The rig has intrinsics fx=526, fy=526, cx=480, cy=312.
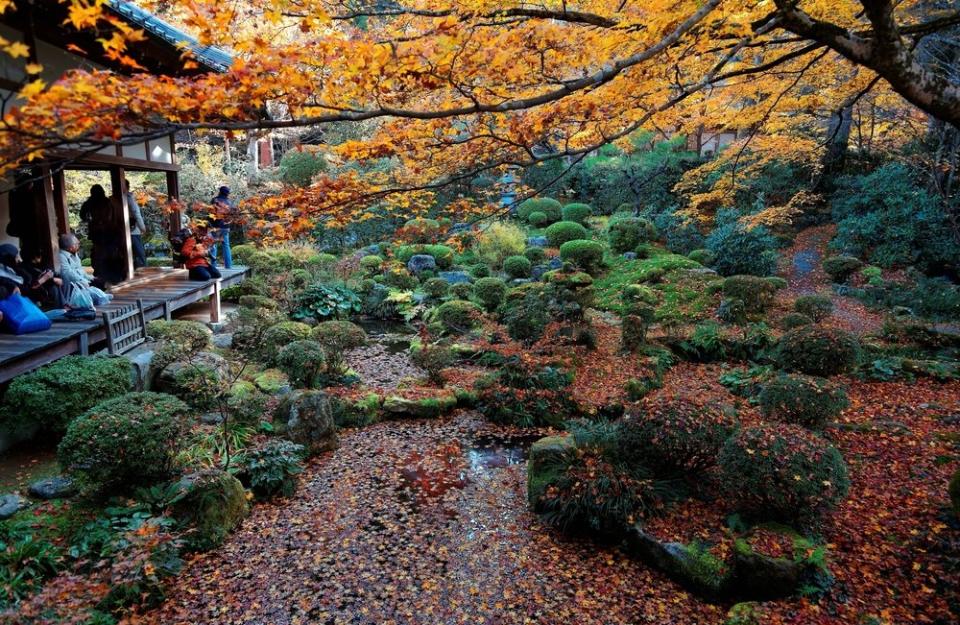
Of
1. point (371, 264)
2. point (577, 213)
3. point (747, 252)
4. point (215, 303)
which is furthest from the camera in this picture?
point (577, 213)

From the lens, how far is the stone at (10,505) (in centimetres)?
420

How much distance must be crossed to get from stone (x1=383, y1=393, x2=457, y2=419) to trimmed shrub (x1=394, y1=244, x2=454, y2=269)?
8090 millimetres

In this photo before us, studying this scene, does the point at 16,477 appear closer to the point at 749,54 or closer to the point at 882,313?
the point at 749,54

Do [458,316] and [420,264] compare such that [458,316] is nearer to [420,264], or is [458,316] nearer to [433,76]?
[420,264]

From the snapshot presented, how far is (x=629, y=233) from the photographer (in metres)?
14.9

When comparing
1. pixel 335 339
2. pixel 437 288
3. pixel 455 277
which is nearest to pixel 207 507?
pixel 335 339

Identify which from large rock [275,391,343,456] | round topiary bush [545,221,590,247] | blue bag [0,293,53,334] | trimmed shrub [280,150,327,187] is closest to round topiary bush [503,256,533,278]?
round topiary bush [545,221,590,247]

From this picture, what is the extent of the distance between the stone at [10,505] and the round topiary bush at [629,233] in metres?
13.7

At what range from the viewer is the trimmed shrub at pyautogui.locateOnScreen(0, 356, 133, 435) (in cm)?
486

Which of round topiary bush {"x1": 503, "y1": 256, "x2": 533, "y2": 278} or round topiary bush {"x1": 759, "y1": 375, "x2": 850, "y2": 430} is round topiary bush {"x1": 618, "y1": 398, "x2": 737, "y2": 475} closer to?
round topiary bush {"x1": 759, "y1": 375, "x2": 850, "y2": 430}

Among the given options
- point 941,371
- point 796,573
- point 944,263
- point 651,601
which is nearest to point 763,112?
point 941,371

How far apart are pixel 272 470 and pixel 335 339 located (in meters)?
3.03

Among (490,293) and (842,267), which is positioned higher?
(842,267)

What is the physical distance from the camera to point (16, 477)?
474cm
